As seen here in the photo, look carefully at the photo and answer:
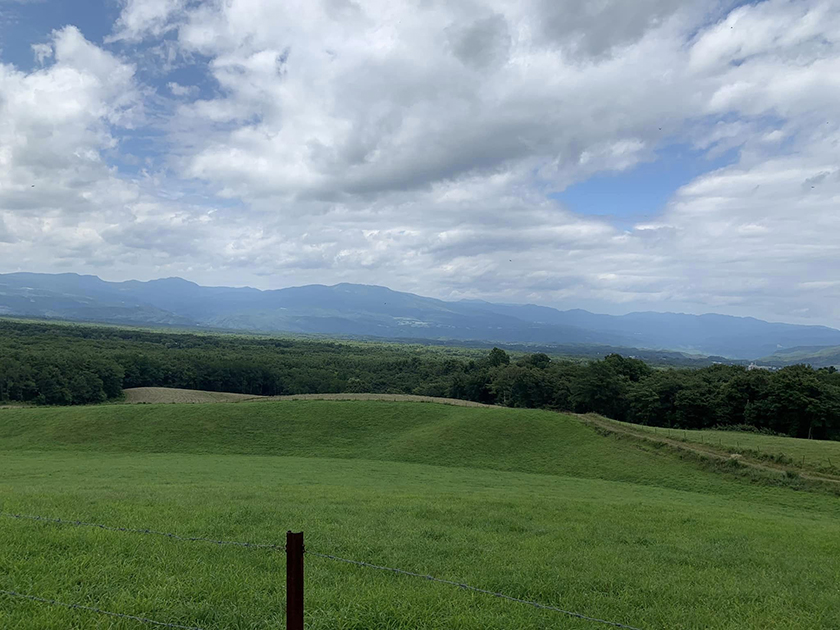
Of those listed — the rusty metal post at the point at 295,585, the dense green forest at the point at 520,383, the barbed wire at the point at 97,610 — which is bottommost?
the dense green forest at the point at 520,383

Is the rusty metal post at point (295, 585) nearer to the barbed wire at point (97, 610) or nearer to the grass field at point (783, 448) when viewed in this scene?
the barbed wire at point (97, 610)

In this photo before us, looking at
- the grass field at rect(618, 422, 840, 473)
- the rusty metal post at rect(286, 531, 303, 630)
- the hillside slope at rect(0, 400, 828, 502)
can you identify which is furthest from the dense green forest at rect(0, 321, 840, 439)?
the rusty metal post at rect(286, 531, 303, 630)

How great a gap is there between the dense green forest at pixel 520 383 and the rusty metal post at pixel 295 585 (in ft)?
200

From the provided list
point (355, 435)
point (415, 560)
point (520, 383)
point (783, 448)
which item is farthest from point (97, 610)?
point (520, 383)

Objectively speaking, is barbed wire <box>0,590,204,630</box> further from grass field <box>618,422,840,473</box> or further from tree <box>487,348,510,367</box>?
tree <box>487,348,510,367</box>

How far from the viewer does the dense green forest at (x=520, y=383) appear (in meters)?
52.1

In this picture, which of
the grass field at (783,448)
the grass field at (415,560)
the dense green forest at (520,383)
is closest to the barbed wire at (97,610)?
the grass field at (415,560)

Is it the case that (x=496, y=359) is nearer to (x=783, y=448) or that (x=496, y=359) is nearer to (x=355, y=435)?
(x=355, y=435)

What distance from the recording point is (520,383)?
2938 inches

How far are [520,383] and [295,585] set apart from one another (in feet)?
239

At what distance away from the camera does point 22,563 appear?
Result: 6840mm

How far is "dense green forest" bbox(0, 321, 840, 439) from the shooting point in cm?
5212

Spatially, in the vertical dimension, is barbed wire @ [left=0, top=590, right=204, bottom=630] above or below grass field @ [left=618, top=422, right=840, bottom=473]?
above

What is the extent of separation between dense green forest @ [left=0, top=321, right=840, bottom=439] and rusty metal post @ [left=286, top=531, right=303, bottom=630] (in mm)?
60977
